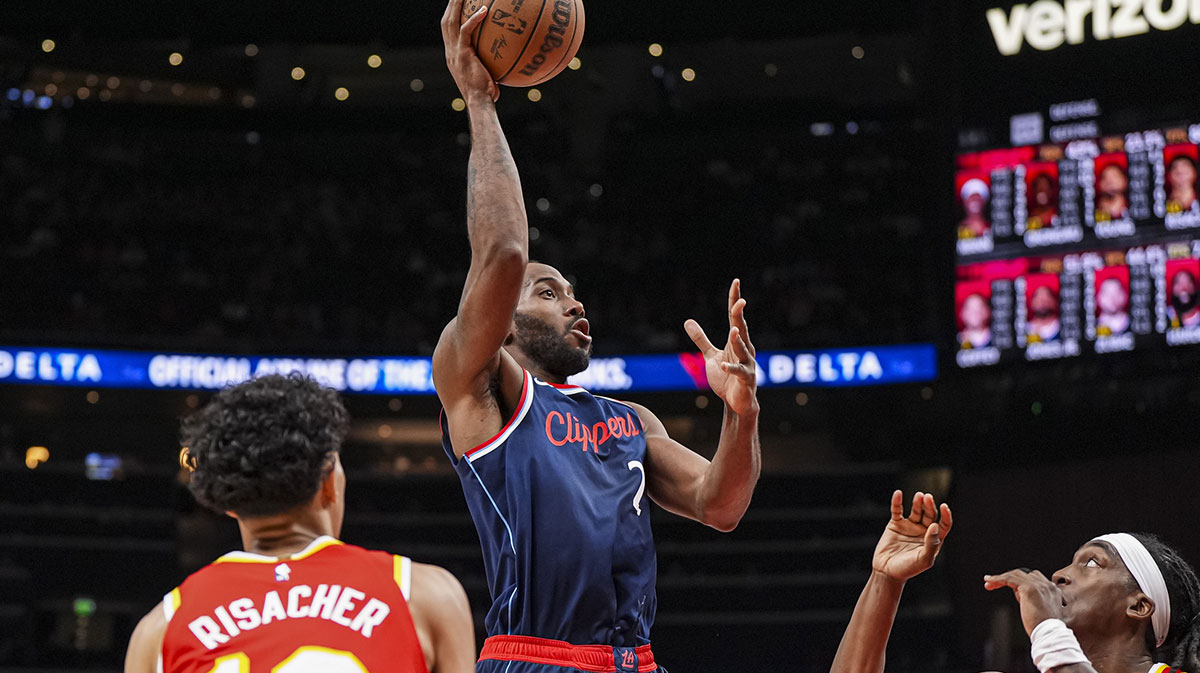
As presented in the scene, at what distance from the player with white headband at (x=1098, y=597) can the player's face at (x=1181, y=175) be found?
23.6 feet

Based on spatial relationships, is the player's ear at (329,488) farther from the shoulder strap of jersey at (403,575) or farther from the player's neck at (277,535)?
the shoulder strap of jersey at (403,575)

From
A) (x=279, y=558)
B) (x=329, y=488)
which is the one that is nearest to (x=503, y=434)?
(x=329, y=488)

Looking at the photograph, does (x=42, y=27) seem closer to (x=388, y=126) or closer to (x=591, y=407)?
(x=388, y=126)

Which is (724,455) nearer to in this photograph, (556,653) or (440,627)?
(556,653)

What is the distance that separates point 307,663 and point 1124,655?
222 centimetres

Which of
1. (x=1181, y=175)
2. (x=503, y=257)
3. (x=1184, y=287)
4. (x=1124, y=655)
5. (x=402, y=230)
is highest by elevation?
(x=402, y=230)

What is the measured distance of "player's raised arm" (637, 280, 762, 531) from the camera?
3.30m

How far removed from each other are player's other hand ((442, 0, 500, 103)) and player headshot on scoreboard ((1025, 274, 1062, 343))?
787 cm

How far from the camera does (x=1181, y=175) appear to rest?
32.2ft

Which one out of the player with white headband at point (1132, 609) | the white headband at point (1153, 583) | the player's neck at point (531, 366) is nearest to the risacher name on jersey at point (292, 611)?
the player's neck at point (531, 366)

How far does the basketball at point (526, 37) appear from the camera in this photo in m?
3.46

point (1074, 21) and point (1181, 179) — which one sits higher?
point (1074, 21)

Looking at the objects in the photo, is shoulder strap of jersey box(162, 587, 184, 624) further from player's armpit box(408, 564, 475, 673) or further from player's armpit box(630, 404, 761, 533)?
player's armpit box(630, 404, 761, 533)

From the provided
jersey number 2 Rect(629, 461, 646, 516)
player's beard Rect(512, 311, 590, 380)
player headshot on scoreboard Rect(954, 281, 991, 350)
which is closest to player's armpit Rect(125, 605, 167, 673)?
jersey number 2 Rect(629, 461, 646, 516)
